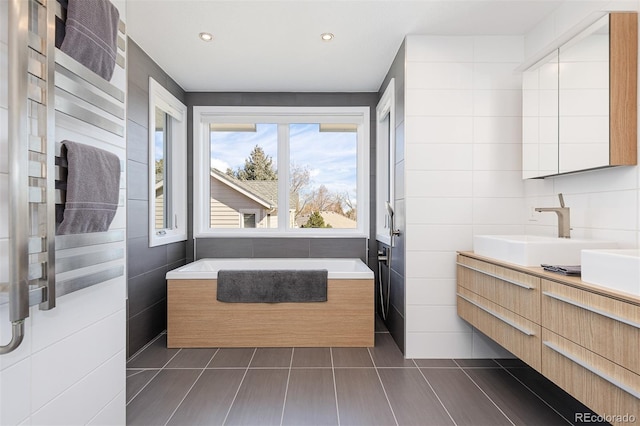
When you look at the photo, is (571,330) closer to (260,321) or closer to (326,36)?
(260,321)

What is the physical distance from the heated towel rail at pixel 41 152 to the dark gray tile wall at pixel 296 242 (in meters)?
2.46

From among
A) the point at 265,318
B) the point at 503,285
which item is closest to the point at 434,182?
the point at 503,285

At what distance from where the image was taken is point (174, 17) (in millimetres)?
2369

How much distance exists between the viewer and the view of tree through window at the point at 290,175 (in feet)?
13.0

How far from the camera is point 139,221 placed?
279cm

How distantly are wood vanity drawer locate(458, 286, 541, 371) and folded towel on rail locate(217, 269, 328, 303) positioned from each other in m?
1.09

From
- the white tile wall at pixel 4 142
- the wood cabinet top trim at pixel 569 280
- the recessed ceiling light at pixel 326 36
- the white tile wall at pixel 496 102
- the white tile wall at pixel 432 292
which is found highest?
the recessed ceiling light at pixel 326 36

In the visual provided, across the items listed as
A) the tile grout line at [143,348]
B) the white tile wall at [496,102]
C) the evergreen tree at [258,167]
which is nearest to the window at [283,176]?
the evergreen tree at [258,167]

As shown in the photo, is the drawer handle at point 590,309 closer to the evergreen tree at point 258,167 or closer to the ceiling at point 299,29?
the ceiling at point 299,29

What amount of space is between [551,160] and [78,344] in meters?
2.74

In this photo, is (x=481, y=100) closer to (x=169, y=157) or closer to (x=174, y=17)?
(x=174, y=17)

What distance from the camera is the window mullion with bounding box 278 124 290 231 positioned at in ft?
12.9

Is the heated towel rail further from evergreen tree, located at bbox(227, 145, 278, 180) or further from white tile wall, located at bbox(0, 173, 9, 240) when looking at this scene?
evergreen tree, located at bbox(227, 145, 278, 180)

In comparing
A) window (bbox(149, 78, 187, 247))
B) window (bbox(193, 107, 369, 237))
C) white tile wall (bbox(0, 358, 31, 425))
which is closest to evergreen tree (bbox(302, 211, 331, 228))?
window (bbox(193, 107, 369, 237))
